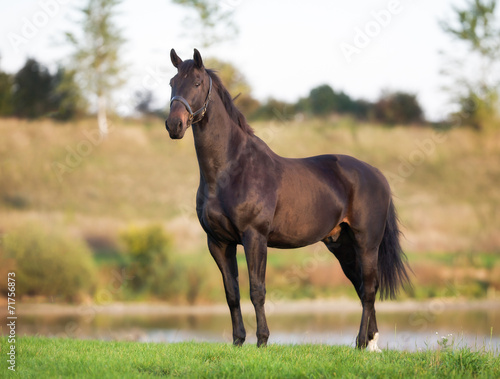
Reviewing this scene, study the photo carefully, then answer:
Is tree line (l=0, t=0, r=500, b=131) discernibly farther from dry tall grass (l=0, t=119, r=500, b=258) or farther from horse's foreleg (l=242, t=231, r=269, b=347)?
horse's foreleg (l=242, t=231, r=269, b=347)

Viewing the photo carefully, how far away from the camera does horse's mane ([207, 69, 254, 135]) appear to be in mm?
6457

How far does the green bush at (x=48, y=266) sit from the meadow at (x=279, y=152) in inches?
32.6

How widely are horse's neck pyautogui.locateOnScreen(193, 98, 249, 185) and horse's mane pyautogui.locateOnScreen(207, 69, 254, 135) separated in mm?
151

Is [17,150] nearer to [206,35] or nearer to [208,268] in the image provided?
A: [206,35]

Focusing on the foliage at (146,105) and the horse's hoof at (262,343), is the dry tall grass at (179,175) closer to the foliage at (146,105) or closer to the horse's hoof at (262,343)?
the foliage at (146,105)

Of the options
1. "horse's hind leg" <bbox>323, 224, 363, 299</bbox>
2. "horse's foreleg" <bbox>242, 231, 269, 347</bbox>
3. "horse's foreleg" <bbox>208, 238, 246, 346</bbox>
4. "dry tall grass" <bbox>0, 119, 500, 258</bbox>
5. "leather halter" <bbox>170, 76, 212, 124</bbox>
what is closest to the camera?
"leather halter" <bbox>170, 76, 212, 124</bbox>

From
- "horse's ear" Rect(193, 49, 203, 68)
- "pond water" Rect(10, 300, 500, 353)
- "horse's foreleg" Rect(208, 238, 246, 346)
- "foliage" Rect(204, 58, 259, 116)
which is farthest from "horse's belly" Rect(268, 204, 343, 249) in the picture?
"foliage" Rect(204, 58, 259, 116)

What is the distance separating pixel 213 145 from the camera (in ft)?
20.7

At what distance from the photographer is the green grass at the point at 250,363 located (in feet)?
17.1

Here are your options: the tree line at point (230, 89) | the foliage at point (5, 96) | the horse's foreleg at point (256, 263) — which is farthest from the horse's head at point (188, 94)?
the foliage at point (5, 96)

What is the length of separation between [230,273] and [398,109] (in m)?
33.7

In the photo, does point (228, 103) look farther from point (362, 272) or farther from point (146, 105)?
point (146, 105)

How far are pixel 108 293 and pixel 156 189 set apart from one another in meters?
9.50

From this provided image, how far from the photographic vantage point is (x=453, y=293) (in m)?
20.0
